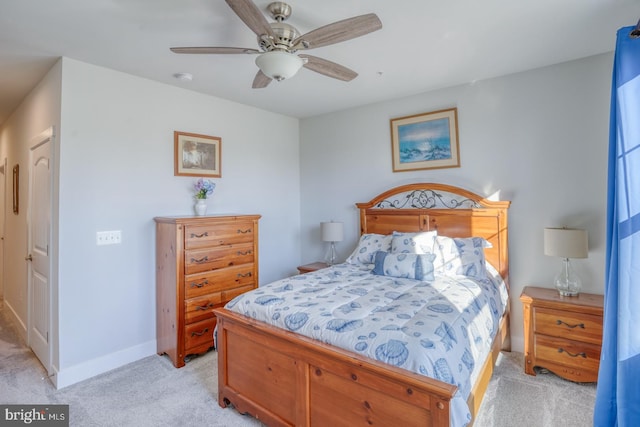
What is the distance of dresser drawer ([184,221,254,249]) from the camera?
117 inches

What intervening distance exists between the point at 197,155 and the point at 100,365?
2.21 meters

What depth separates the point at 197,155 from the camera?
3.57m

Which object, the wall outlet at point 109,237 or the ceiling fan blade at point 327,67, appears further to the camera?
the wall outlet at point 109,237

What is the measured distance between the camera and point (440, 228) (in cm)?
344

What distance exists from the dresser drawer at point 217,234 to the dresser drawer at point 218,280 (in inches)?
11.1

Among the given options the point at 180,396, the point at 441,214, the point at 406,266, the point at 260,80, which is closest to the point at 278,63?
the point at 260,80

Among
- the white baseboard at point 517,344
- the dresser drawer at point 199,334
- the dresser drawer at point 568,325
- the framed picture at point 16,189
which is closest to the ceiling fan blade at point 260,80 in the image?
the dresser drawer at point 199,334

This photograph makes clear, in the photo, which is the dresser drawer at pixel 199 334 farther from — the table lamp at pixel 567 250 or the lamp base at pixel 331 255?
the table lamp at pixel 567 250

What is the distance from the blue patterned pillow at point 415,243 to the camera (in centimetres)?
307

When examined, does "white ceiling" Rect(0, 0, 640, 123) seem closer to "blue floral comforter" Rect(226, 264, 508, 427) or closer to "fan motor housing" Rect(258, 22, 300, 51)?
"fan motor housing" Rect(258, 22, 300, 51)

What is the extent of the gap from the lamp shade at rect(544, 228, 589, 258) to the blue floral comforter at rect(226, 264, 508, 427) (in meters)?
0.56

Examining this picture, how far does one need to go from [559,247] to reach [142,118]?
12.9 feet

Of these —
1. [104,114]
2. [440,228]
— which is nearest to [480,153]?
[440,228]

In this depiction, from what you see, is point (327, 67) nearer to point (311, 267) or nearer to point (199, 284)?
point (199, 284)
